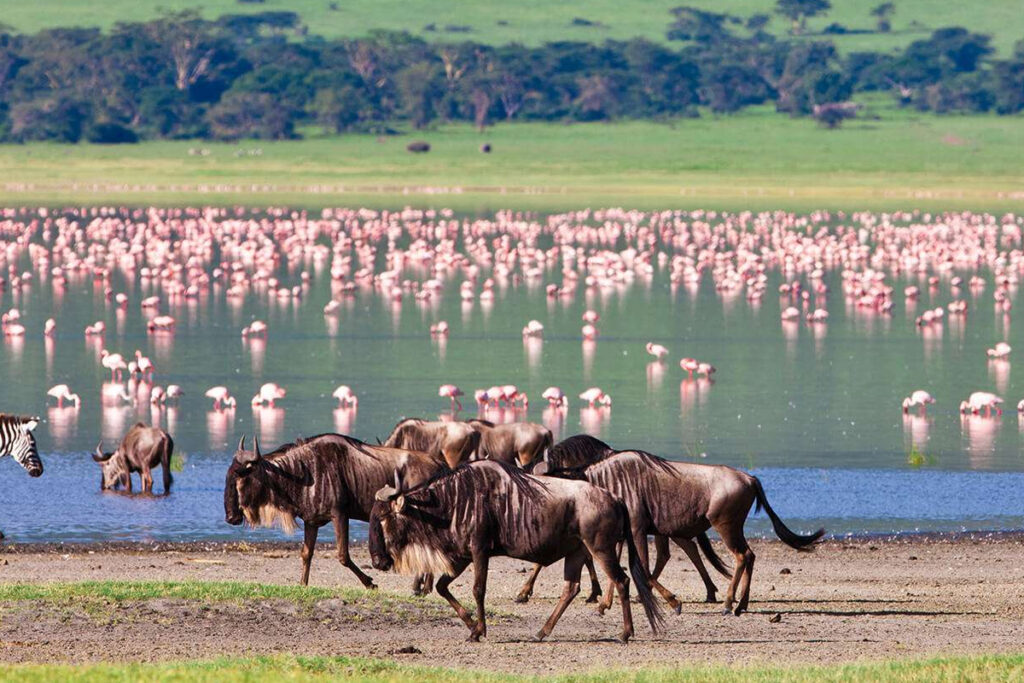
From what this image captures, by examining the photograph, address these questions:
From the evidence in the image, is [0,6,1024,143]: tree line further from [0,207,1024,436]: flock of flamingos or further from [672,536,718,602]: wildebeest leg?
[672,536,718,602]: wildebeest leg

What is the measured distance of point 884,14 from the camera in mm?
183000

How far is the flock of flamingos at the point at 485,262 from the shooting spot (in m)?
35.0

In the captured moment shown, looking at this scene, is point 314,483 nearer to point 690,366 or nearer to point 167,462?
point 167,462

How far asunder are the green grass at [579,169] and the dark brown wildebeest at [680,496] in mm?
71376

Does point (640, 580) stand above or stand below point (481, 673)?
above

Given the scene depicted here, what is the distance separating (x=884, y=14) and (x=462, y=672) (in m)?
178

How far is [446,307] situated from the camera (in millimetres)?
41875

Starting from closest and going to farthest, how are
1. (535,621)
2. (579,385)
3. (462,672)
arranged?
(462,672) < (535,621) < (579,385)

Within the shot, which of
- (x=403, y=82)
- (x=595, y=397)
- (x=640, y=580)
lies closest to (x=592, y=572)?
(x=640, y=580)

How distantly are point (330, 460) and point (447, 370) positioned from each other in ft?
51.7

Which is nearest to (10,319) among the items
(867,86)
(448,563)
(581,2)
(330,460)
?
(330,460)

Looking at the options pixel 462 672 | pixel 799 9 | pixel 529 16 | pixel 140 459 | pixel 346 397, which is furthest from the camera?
pixel 529 16

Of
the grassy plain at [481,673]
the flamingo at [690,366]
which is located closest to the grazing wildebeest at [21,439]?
the grassy plain at [481,673]

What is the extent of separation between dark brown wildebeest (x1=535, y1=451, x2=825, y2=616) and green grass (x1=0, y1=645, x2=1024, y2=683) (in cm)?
236
